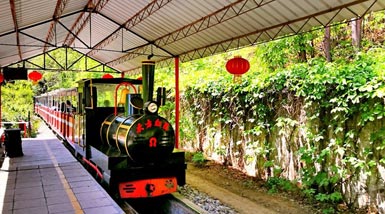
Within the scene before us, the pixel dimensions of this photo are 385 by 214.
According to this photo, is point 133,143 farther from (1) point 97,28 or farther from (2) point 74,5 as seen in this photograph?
(1) point 97,28

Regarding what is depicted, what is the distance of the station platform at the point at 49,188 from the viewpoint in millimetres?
3850

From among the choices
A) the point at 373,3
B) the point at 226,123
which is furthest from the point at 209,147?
the point at 373,3

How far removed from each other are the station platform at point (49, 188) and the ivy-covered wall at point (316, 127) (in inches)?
162

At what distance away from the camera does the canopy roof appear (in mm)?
5895

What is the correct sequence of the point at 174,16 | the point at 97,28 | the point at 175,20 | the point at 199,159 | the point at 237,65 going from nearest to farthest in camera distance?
1. the point at 237,65
2. the point at 174,16
3. the point at 175,20
4. the point at 199,159
5. the point at 97,28

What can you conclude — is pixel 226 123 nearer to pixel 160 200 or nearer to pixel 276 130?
pixel 276 130

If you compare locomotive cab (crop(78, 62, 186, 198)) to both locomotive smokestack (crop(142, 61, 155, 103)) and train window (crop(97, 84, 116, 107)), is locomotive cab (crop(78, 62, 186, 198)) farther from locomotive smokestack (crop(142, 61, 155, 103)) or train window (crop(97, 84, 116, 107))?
train window (crop(97, 84, 116, 107))

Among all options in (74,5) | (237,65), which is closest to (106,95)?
(237,65)

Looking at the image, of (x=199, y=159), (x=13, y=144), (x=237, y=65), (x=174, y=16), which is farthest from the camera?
(x=199, y=159)

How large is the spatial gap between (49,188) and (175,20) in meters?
5.14

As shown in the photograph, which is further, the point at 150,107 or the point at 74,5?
the point at 74,5

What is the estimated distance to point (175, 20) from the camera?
820cm

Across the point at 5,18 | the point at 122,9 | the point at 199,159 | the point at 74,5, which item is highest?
the point at 74,5

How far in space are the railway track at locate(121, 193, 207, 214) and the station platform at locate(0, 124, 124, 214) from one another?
930 mm
